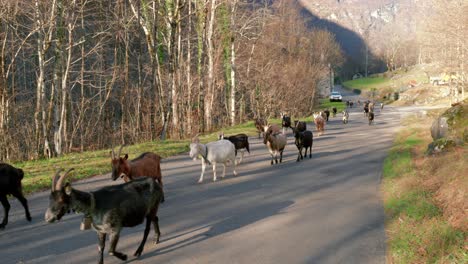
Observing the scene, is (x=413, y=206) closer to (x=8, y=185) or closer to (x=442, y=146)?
(x=442, y=146)

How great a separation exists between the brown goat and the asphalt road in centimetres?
91

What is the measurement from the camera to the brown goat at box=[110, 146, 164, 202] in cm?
941

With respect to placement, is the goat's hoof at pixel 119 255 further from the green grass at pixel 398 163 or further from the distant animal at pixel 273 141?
the distant animal at pixel 273 141

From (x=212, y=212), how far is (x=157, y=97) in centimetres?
2196

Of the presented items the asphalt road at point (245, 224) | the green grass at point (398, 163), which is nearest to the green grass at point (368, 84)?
the green grass at point (398, 163)

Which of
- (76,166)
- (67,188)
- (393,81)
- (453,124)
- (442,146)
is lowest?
(76,166)

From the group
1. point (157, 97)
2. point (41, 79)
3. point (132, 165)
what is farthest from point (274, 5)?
point (132, 165)

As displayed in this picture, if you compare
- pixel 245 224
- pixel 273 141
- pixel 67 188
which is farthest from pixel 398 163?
pixel 67 188

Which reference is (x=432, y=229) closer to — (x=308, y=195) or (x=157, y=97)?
(x=308, y=195)

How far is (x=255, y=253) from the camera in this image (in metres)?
7.07

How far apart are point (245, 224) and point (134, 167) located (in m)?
3.05

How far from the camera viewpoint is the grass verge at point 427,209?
675 cm

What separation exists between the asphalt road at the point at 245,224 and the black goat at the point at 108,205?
61 centimetres

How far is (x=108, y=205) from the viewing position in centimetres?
647
